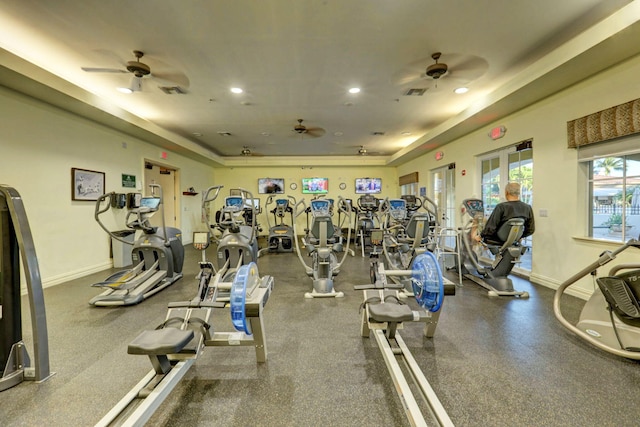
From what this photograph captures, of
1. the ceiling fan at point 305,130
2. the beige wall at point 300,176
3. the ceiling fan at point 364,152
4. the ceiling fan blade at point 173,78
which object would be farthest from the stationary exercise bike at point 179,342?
the beige wall at point 300,176

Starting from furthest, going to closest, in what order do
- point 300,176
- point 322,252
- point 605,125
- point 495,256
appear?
point 300,176, point 495,256, point 322,252, point 605,125

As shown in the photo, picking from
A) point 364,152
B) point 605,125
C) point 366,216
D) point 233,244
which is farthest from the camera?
point 364,152

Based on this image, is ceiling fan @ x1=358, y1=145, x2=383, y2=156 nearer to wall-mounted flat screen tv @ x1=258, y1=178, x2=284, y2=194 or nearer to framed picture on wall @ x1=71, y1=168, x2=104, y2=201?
wall-mounted flat screen tv @ x1=258, y1=178, x2=284, y2=194

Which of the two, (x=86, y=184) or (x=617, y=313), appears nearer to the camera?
(x=617, y=313)

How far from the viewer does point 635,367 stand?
2.10 meters

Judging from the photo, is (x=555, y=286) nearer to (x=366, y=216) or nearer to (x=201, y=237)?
(x=366, y=216)

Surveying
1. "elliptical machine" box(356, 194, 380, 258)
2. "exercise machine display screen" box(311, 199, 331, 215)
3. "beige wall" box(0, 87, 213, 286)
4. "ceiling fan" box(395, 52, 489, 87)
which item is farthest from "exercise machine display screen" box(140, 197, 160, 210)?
"elliptical machine" box(356, 194, 380, 258)

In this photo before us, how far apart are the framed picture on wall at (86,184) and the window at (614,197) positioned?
8275mm

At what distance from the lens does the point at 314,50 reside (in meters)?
3.43

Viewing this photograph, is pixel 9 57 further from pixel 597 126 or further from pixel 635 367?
pixel 597 126

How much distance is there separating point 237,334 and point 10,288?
5.59 ft

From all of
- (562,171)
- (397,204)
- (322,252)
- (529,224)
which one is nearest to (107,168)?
(322,252)

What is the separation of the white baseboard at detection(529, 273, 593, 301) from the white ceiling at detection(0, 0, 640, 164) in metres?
2.86

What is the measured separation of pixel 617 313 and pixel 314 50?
4.08 metres
